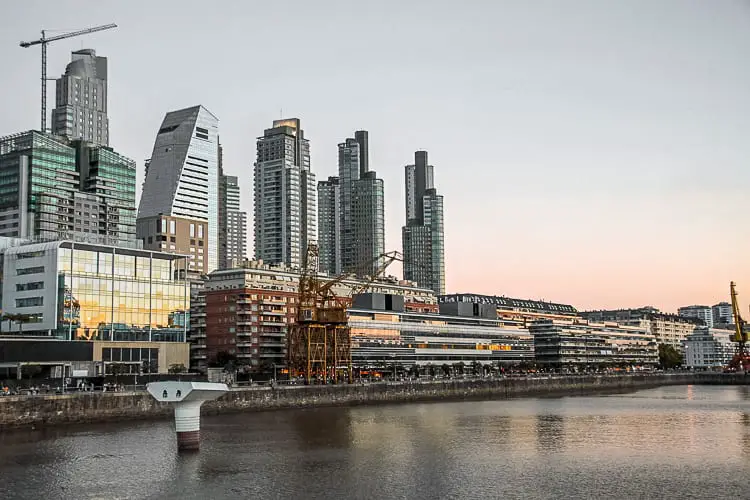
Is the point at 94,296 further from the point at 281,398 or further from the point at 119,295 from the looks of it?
the point at 281,398

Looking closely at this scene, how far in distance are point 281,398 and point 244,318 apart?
57.6 m

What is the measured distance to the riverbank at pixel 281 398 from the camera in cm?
8019

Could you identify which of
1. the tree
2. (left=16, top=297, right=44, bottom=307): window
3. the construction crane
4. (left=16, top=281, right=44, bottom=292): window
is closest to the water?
the tree

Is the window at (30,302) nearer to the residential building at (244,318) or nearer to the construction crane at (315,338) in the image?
the construction crane at (315,338)

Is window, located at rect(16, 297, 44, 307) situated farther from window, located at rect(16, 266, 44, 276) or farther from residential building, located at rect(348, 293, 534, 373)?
residential building, located at rect(348, 293, 534, 373)

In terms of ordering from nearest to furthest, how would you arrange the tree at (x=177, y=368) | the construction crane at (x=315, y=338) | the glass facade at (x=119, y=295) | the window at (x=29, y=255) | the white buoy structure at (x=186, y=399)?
1. the white buoy structure at (x=186, y=399)
2. the glass facade at (x=119, y=295)
3. the window at (x=29, y=255)
4. the tree at (x=177, y=368)
5. the construction crane at (x=315, y=338)

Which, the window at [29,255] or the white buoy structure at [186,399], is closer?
the white buoy structure at [186,399]

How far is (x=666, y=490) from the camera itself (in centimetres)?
4916

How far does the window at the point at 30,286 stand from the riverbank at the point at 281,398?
34.8 meters

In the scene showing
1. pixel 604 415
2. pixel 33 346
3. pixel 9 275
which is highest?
pixel 9 275

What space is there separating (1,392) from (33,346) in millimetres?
22540

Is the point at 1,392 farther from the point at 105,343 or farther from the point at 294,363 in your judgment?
the point at 294,363

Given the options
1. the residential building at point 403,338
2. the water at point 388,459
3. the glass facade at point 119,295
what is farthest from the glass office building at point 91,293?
the residential building at point 403,338

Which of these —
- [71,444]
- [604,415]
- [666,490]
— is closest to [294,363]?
[604,415]
